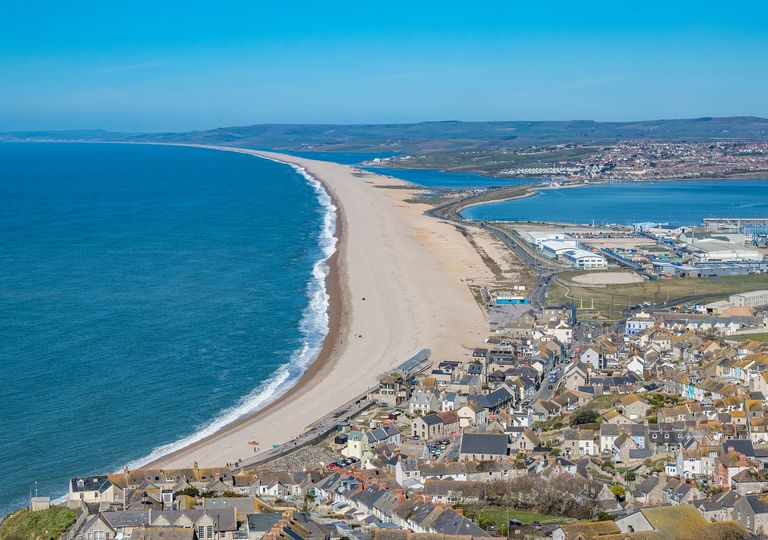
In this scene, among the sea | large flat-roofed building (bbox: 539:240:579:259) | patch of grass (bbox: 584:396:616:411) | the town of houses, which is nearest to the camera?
the town of houses

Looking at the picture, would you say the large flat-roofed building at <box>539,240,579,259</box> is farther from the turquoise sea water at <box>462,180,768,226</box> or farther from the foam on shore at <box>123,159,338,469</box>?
the turquoise sea water at <box>462,180,768,226</box>

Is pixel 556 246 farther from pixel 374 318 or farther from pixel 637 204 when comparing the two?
pixel 637 204

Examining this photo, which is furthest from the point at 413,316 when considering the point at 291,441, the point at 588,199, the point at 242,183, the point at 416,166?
the point at 416,166

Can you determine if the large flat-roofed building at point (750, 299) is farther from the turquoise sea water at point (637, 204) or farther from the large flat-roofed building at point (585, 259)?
the turquoise sea water at point (637, 204)

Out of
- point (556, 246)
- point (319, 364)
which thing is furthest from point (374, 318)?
point (556, 246)

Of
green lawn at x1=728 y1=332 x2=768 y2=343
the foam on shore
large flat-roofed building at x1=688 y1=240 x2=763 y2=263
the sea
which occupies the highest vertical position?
green lawn at x1=728 y1=332 x2=768 y2=343

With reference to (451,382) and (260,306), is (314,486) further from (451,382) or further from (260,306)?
(260,306)

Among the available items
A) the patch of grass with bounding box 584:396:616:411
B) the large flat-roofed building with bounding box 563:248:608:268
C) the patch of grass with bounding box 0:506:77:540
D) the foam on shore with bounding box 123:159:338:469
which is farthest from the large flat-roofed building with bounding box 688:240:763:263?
the patch of grass with bounding box 0:506:77:540
